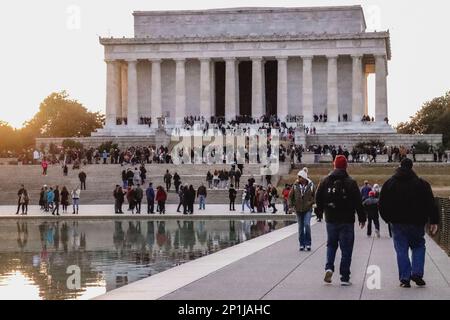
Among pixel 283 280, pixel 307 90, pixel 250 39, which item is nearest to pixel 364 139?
pixel 307 90

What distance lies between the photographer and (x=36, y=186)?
65625 mm

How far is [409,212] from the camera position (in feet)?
52.9

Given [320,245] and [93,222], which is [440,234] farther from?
[93,222]

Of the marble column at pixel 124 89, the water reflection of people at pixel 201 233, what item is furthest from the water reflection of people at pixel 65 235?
the marble column at pixel 124 89

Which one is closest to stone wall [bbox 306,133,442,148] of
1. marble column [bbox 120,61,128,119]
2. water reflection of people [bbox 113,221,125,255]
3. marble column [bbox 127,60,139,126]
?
marble column [bbox 127,60,139,126]

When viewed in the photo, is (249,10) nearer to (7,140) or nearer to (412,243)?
(7,140)

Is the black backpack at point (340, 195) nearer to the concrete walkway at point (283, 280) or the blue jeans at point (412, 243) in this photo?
the blue jeans at point (412, 243)

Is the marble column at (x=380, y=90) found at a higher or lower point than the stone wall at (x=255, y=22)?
lower

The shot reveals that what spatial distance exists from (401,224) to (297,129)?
71.7 m

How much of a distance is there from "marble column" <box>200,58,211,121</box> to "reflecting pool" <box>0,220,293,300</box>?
57.1 m

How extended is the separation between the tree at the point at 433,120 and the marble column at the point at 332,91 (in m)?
14.5

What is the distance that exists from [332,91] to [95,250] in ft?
240

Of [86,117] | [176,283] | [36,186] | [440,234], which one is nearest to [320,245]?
[440,234]

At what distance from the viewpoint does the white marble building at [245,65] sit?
319 ft
